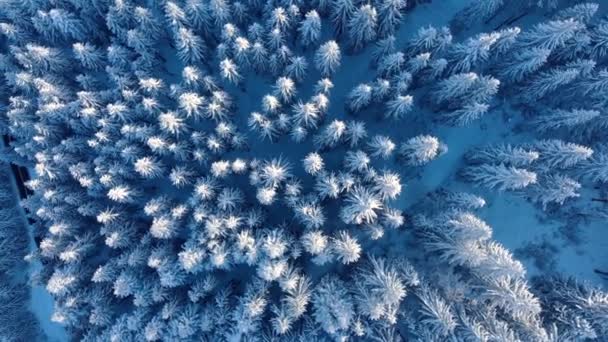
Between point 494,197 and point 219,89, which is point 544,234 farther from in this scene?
point 219,89

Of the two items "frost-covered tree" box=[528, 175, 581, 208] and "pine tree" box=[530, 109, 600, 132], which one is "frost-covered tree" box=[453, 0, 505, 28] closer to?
"pine tree" box=[530, 109, 600, 132]

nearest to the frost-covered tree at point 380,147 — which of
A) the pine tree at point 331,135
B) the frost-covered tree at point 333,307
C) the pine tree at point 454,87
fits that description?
the pine tree at point 331,135

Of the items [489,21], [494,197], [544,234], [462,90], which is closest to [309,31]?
[462,90]

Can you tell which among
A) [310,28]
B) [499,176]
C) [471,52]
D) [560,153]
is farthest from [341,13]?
[560,153]

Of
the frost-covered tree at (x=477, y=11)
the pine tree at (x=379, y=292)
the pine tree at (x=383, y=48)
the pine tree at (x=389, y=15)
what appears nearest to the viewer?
the pine tree at (x=379, y=292)

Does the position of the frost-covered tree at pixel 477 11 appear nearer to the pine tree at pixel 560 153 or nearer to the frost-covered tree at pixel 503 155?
the frost-covered tree at pixel 503 155

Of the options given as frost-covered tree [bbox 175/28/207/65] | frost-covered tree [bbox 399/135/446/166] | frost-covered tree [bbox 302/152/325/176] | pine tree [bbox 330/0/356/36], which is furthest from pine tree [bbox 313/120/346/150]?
frost-covered tree [bbox 175/28/207/65]
